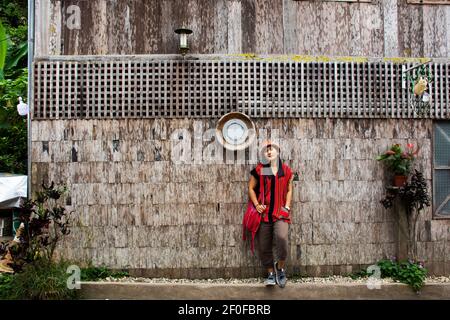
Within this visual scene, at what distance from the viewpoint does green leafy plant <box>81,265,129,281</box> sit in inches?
278

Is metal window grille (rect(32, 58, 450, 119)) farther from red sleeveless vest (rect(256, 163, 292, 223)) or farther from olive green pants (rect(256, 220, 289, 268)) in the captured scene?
olive green pants (rect(256, 220, 289, 268))

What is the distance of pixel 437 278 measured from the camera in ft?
24.6

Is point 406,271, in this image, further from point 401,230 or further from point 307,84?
point 307,84

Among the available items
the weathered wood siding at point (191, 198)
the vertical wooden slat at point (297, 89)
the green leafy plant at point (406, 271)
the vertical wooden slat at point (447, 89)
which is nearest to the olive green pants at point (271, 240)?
the weathered wood siding at point (191, 198)

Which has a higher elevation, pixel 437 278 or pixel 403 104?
pixel 403 104

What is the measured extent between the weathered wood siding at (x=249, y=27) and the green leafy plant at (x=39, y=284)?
3.18 m

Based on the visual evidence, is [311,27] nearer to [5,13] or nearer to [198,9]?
[198,9]

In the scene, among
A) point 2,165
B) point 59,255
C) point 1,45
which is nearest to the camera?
point 1,45

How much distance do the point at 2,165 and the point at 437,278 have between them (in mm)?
8187

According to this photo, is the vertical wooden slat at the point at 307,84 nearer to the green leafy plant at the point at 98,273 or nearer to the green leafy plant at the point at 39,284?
the green leafy plant at the point at 98,273

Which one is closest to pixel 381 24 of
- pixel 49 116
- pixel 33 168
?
pixel 49 116

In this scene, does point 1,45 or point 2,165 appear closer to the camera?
point 1,45

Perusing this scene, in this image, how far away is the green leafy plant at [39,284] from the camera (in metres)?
6.36

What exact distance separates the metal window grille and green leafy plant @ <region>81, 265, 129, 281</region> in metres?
2.27
